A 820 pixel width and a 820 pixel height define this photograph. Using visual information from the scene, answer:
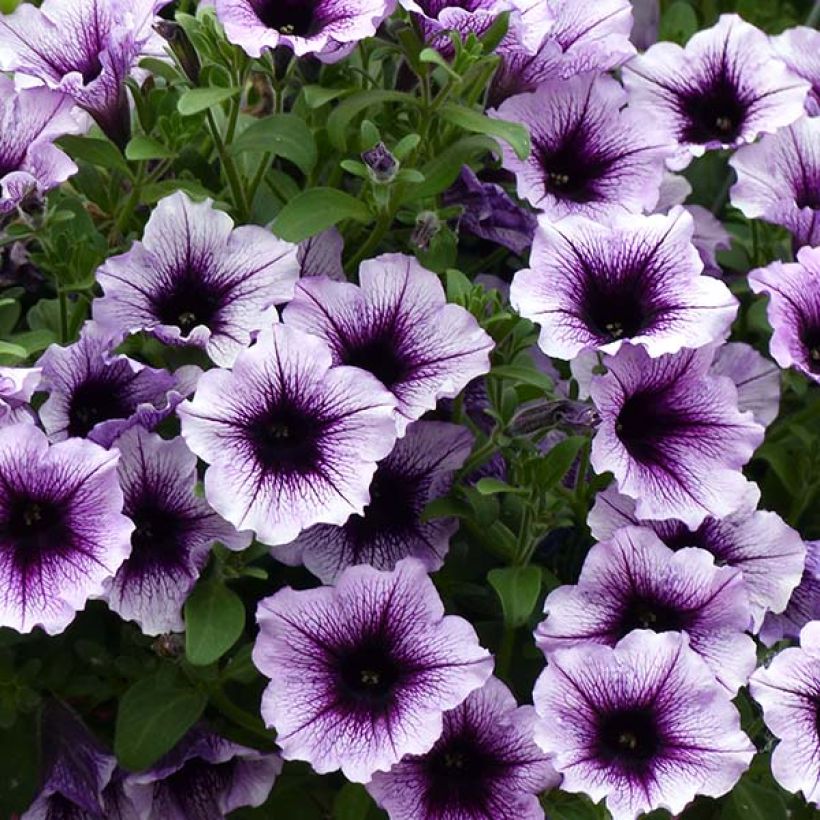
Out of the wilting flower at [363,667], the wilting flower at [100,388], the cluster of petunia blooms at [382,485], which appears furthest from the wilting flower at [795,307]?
the wilting flower at [100,388]

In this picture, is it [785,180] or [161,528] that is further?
[785,180]

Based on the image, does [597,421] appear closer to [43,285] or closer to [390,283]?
[390,283]

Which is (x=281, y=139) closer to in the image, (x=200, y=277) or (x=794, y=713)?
(x=200, y=277)

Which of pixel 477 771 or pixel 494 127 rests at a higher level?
pixel 494 127

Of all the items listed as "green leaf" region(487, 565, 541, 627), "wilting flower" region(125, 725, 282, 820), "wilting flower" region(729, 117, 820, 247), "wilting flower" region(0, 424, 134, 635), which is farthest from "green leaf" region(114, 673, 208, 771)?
"wilting flower" region(729, 117, 820, 247)

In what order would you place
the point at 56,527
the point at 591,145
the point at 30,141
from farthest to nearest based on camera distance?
the point at 591,145, the point at 30,141, the point at 56,527

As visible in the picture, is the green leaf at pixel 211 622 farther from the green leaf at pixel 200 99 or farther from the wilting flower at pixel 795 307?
the wilting flower at pixel 795 307

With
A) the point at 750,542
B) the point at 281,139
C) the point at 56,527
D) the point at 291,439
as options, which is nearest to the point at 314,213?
the point at 281,139
